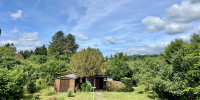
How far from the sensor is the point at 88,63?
1908 centimetres

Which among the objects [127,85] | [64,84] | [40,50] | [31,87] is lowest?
[127,85]

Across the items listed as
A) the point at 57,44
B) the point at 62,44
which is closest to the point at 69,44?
the point at 62,44

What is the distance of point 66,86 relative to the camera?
18688 millimetres

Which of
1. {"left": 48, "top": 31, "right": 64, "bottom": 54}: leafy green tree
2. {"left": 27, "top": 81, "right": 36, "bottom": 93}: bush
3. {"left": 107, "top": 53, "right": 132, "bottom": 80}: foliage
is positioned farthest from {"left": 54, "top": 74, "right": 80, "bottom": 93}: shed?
{"left": 48, "top": 31, "right": 64, "bottom": 54}: leafy green tree

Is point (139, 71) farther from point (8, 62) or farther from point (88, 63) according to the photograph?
point (8, 62)

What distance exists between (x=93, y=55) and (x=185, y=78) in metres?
11.9

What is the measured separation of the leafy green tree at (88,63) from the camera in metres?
19.2

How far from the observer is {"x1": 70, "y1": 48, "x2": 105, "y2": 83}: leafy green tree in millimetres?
19172

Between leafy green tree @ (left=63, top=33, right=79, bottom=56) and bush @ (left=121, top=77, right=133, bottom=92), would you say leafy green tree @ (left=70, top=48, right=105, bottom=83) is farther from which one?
leafy green tree @ (left=63, top=33, right=79, bottom=56)

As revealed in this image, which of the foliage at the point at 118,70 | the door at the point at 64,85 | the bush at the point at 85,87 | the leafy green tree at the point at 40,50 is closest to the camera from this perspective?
the door at the point at 64,85

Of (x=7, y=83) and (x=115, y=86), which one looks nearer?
(x=7, y=83)

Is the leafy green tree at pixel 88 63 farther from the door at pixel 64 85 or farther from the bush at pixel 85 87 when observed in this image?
the door at pixel 64 85

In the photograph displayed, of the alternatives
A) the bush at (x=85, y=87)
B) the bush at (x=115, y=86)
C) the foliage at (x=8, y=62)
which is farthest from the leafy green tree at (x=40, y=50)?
the bush at (x=115, y=86)

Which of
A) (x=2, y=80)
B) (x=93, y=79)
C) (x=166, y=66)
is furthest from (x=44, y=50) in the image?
(x=166, y=66)
